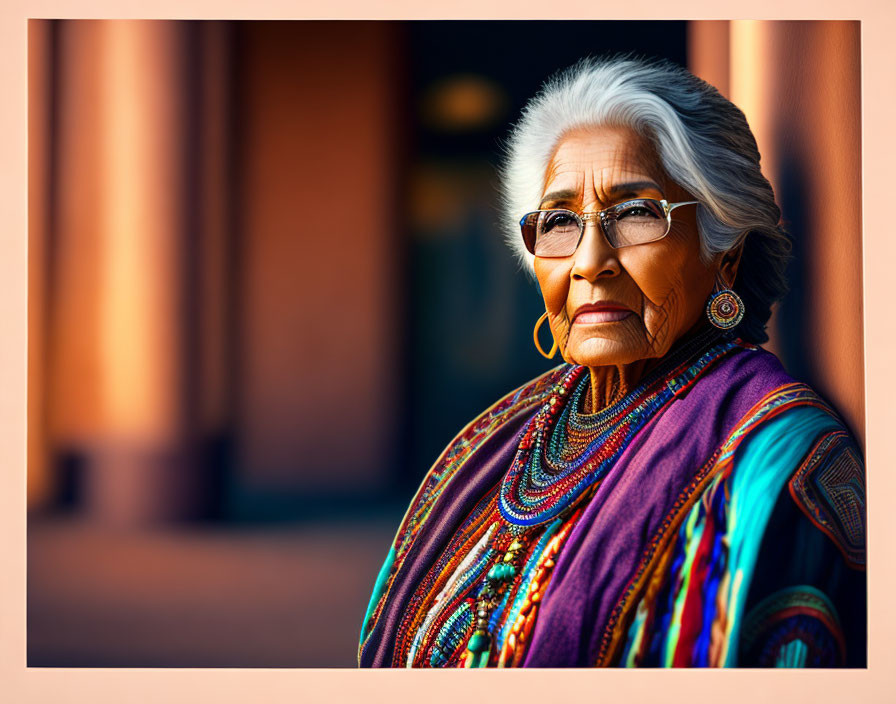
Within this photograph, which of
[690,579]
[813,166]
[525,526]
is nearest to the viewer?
[690,579]

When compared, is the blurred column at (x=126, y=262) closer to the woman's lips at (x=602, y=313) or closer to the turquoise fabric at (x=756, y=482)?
the woman's lips at (x=602, y=313)

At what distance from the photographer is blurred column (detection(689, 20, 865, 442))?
7.34ft

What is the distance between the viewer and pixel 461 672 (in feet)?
7.41

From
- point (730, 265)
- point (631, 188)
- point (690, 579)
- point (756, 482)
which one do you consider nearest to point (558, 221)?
point (631, 188)

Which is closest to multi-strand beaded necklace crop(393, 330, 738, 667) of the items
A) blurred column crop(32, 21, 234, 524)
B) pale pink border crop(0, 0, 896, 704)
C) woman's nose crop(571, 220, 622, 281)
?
pale pink border crop(0, 0, 896, 704)

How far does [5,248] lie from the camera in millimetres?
2383

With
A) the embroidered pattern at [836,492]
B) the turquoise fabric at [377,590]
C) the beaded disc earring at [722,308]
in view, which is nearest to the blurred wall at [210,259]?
the turquoise fabric at [377,590]

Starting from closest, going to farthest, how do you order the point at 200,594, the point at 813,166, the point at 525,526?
the point at 525,526, the point at 813,166, the point at 200,594

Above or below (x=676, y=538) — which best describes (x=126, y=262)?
above

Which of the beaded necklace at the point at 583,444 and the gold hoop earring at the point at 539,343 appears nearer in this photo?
the beaded necklace at the point at 583,444

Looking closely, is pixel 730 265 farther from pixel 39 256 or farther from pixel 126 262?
pixel 39 256

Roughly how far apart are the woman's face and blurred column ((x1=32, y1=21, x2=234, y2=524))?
101 centimetres

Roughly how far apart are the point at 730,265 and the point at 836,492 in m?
0.63

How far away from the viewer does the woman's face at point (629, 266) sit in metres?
2.13
